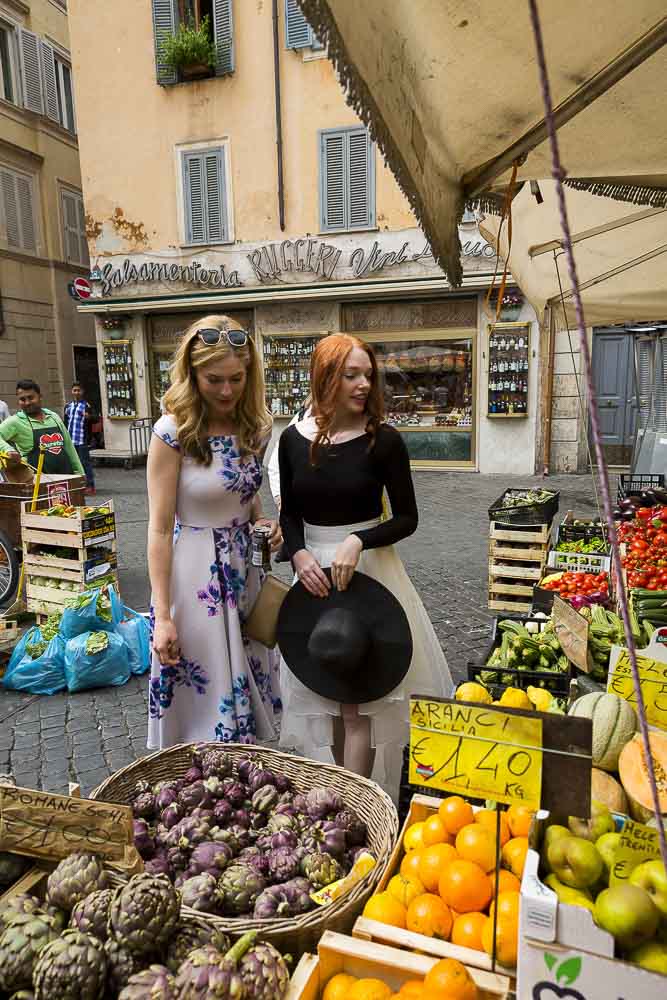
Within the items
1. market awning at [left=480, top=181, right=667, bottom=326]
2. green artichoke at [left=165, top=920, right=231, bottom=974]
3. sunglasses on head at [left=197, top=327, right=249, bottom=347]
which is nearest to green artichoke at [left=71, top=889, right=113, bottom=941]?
green artichoke at [left=165, top=920, right=231, bottom=974]

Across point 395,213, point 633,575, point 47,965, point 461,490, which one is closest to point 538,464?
point 461,490

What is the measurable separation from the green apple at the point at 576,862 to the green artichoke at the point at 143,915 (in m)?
0.69

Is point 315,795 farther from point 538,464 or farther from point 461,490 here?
point 538,464

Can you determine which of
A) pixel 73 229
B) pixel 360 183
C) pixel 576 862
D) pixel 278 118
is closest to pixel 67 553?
pixel 576 862

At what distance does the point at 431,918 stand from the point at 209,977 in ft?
1.46

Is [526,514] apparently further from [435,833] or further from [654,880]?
[654,880]

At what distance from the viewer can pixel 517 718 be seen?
1.24 metres

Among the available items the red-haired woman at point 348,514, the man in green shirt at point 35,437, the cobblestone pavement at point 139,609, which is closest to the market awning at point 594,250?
the red-haired woman at point 348,514

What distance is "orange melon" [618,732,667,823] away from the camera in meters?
1.34

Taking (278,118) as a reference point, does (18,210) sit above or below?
below

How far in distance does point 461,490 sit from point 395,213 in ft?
17.1

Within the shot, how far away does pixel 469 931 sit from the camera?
1290mm

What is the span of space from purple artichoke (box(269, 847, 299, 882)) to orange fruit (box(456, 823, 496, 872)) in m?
0.42

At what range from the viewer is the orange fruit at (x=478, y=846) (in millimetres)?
1400
